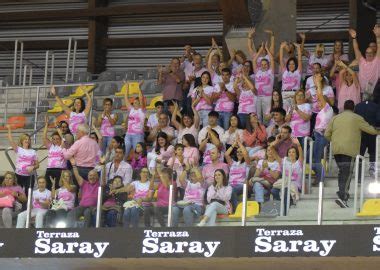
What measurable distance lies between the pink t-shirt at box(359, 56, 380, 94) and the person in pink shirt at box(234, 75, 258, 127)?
1803mm

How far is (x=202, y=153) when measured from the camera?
59.9 ft

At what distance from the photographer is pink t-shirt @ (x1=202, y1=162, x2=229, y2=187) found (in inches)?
638

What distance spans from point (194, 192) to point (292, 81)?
4404 mm

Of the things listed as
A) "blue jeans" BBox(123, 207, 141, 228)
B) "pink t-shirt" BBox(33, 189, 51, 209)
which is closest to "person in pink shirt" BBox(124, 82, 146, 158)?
"pink t-shirt" BBox(33, 189, 51, 209)

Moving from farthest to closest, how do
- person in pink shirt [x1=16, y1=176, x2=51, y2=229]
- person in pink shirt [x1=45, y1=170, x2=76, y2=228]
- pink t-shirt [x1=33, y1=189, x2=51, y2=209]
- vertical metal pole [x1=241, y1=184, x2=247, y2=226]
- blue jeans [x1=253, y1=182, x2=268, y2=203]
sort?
pink t-shirt [x1=33, y1=189, x2=51, y2=209] → person in pink shirt [x1=16, y1=176, x2=51, y2=229] → person in pink shirt [x1=45, y1=170, x2=76, y2=228] → blue jeans [x1=253, y1=182, x2=268, y2=203] → vertical metal pole [x1=241, y1=184, x2=247, y2=226]

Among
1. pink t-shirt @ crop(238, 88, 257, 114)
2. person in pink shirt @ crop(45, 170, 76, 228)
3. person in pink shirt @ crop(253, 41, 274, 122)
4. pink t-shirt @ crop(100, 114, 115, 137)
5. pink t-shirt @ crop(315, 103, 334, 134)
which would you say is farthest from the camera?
pink t-shirt @ crop(100, 114, 115, 137)

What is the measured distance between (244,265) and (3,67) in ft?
45.6

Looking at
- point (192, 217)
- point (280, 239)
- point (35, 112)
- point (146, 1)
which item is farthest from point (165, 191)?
point (146, 1)

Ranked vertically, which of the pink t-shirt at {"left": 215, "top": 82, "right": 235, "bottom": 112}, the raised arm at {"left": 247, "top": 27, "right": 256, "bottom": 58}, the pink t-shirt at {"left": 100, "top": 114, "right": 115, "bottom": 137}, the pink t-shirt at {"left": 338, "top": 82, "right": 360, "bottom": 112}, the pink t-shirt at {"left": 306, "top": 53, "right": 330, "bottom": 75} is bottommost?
the pink t-shirt at {"left": 100, "top": 114, "right": 115, "bottom": 137}

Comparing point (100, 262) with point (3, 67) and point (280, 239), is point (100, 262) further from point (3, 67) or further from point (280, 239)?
point (3, 67)

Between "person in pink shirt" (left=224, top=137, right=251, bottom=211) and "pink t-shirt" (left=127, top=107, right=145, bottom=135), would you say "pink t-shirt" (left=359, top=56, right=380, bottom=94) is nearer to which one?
"person in pink shirt" (left=224, top=137, right=251, bottom=211)

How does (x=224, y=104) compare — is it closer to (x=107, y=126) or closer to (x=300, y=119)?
(x=300, y=119)

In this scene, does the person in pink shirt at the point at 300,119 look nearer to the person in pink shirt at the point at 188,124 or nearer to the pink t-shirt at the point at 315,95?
the pink t-shirt at the point at 315,95

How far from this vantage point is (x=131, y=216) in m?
16.3
